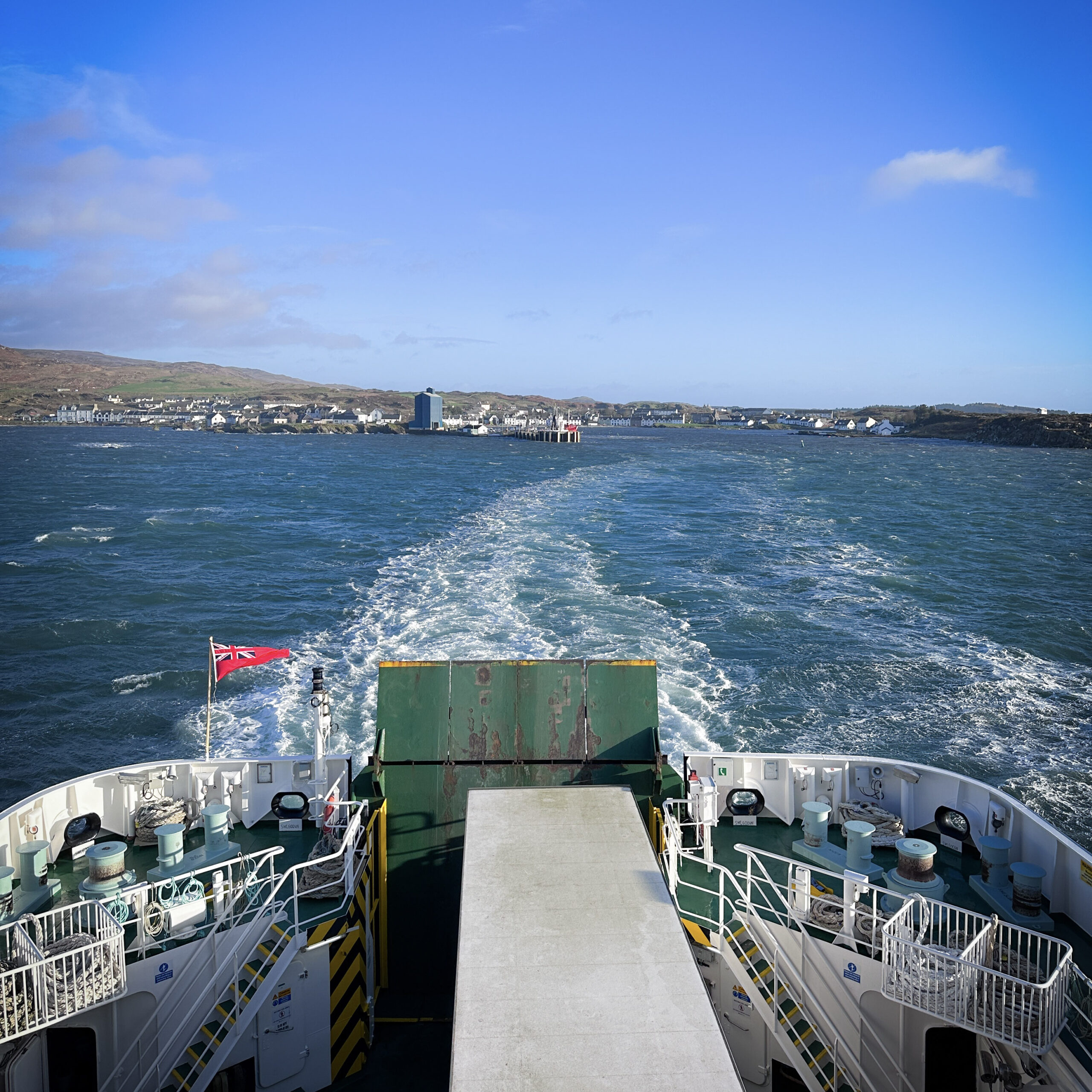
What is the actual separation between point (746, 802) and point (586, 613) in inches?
734

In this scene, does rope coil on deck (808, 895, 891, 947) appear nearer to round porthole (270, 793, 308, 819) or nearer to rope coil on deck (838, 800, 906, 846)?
rope coil on deck (838, 800, 906, 846)

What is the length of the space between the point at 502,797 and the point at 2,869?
5.70 m

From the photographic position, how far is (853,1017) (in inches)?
354

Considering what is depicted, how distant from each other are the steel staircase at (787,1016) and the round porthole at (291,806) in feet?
20.2

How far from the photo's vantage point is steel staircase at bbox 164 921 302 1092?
8.57 m

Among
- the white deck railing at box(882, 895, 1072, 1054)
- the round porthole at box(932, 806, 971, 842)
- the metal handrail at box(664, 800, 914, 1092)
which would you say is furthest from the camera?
the round porthole at box(932, 806, 971, 842)

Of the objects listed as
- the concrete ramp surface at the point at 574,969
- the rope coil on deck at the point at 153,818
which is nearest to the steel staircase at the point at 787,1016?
the concrete ramp surface at the point at 574,969

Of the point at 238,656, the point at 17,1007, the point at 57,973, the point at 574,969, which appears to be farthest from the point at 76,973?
the point at 238,656

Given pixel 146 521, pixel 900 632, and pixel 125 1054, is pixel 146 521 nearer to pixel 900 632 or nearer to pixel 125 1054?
pixel 900 632

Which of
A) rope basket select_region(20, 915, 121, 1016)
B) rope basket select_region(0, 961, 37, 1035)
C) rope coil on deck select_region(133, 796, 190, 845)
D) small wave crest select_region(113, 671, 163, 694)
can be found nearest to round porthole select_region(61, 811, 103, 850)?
rope coil on deck select_region(133, 796, 190, 845)

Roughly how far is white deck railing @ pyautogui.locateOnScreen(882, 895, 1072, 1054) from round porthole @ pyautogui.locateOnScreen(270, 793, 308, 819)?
788 centimetres

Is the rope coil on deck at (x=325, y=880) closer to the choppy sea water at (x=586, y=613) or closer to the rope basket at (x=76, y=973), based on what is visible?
the rope basket at (x=76, y=973)

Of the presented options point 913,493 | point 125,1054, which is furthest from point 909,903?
point 913,493

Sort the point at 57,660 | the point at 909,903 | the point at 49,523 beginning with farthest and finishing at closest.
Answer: the point at 49,523, the point at 57,660, the point at 909,903
